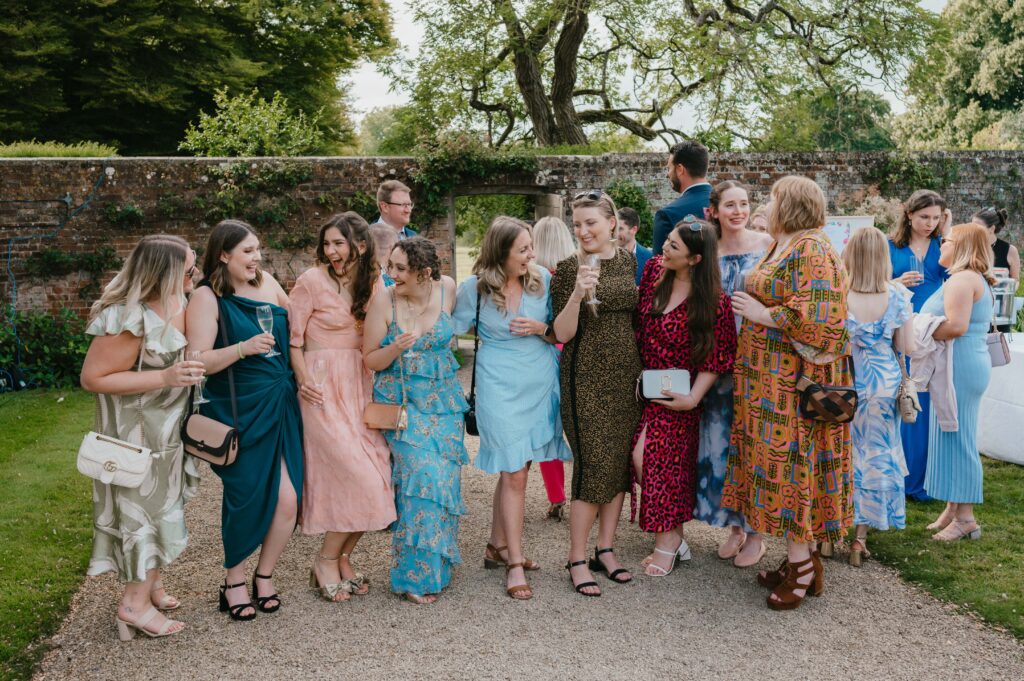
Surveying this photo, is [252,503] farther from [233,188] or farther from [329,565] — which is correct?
[233,188]

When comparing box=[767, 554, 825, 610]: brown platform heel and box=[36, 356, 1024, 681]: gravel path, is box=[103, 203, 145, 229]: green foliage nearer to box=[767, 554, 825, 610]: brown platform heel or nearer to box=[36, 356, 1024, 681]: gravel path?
box=[36, 356, 1024, 681]: gravel path

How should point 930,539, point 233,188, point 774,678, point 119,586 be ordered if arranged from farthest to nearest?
point 233,188
point 930,539
point 119,586
point 774,678

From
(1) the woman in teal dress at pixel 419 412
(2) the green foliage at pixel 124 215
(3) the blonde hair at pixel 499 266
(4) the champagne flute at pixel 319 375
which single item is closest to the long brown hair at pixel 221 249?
(4) the champagne flute at pixel 319 375

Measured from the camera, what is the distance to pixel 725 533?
5.30m

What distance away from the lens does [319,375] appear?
421 centimetres

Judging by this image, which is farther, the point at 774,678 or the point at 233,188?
the point at 233,188

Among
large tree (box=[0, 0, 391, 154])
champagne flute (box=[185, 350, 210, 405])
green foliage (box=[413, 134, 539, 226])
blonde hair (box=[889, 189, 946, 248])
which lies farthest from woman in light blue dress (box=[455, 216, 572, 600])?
large tree (box=[0, 0, 391, 154])

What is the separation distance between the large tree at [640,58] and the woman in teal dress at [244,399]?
14.1 meters

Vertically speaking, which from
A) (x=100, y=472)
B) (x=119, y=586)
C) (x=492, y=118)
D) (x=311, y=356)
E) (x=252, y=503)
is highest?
(x=492, y=118)

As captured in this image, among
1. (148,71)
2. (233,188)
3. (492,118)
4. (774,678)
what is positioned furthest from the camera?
(492,118)

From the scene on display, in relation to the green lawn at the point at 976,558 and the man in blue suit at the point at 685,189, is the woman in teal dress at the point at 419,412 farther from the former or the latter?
the green lawn at the point at 976,558

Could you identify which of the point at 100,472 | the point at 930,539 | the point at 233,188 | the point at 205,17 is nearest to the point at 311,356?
the point at 100,472

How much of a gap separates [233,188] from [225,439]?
28.9 ft

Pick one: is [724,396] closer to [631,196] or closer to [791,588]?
[791,588]
